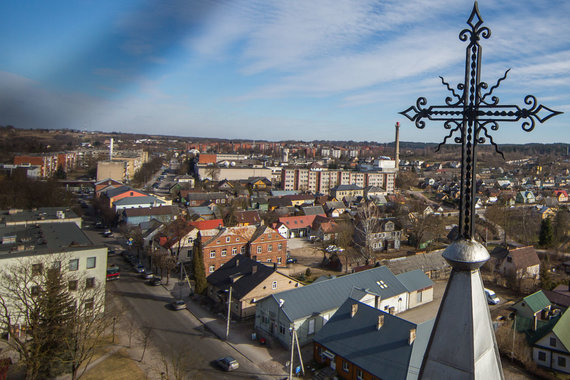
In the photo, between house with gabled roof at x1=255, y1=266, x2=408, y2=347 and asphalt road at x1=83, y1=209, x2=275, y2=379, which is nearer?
asphalt road at x1=83, y1=209, x2=275, y2=379

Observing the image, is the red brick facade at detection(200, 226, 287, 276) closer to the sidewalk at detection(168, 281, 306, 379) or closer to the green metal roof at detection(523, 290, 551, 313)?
the sidewalk at detection(168, 281, 306, 379)

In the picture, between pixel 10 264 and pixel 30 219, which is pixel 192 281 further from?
pixel 30 219

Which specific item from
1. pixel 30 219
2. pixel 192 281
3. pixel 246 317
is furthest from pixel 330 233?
pixel 30 219

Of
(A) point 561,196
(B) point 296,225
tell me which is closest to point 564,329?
(B) point 296,225

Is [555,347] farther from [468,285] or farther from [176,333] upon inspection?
[468,285]

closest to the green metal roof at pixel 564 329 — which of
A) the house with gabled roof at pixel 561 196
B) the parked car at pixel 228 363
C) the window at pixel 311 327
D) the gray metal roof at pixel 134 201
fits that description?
the window at pixel 311 327

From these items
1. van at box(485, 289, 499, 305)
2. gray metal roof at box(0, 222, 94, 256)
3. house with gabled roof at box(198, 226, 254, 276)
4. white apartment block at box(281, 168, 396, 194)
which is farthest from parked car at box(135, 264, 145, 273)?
white apartment block at box(281, 168, 396, 194)

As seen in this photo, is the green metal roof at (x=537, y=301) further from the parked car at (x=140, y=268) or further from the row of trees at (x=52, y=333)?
the parked car at (x=140, y=268)

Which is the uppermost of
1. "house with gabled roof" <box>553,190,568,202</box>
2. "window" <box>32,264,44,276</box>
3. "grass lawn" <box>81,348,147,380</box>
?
"house with gabled roof" <box>553,190,568,202</box>
